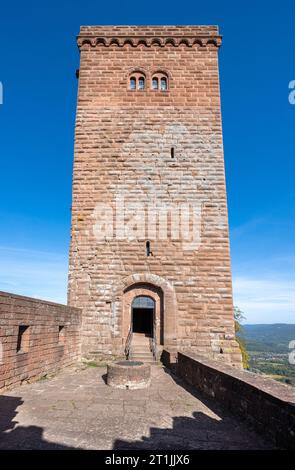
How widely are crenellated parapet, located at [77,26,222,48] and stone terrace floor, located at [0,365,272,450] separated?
1184 centimetres

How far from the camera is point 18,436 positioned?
379 centimetres

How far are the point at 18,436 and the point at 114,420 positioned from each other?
1.33 metres

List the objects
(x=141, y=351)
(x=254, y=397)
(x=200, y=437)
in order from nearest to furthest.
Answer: (x=200, y=437) < (x=254, y=397) < (x=141, y=351)

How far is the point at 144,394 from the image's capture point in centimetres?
616

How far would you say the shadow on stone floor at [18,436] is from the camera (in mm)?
3512

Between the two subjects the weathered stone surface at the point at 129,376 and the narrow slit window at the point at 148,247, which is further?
the narrow slit window at the point at 148,247

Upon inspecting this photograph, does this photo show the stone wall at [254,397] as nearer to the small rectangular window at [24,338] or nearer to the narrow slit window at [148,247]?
the small rectangular window at [24,338]

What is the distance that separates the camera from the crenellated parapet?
39.3ft

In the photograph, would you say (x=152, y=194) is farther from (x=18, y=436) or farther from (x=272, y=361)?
(x=272, y=361)

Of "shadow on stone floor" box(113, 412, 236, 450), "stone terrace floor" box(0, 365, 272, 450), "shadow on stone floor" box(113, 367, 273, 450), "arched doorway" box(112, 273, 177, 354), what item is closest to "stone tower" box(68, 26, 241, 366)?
"arched doorway" box(112, 273, 177, 354)

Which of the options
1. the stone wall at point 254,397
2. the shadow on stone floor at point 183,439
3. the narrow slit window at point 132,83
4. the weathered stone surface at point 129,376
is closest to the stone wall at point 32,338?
the weathered stone surface at point 129,376

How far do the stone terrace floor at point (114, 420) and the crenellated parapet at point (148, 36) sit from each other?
11.8 metres
